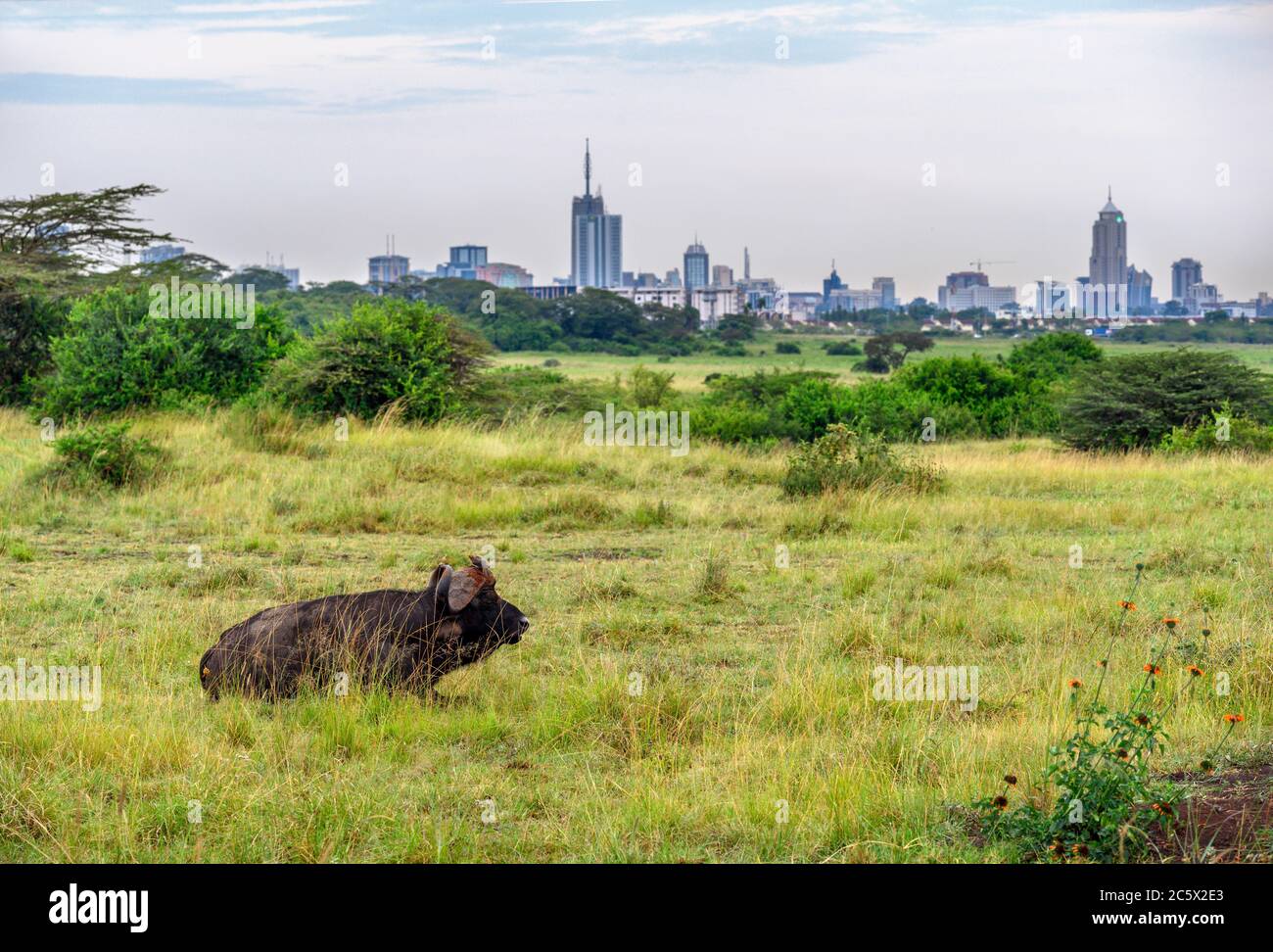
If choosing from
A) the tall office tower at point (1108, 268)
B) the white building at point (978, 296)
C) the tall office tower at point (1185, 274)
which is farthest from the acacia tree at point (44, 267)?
the white building at point (978, 296)

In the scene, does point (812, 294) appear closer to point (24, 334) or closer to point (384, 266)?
point (384, 266)

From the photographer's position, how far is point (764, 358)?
210ft

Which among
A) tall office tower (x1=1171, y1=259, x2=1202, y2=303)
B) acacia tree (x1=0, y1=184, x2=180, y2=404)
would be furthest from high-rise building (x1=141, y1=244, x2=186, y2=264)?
tall office tower (x1=1171, y1=259, x2=1202, y2=303)

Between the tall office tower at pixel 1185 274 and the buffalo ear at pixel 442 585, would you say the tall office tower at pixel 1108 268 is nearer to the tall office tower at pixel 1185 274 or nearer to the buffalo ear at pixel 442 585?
the tall office tower at pixel 1185 274

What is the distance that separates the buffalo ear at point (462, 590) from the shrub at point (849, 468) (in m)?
7.32

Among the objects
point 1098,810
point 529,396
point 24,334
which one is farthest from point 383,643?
point 529,396

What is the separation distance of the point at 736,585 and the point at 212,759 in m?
4.63

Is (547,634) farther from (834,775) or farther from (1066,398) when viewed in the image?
(1066,398)

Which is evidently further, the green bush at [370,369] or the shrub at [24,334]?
the shrub at [24,334]

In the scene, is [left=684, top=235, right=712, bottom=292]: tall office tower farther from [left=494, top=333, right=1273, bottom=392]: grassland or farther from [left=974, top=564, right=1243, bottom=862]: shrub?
[left=974, top=564, right=1243, bottom=862]: shrub

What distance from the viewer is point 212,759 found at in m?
5.30

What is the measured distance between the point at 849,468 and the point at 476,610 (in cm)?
785

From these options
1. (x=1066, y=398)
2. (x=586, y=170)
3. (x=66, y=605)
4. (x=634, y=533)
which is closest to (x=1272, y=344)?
(x=586, y=170)

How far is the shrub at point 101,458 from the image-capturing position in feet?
43.6
